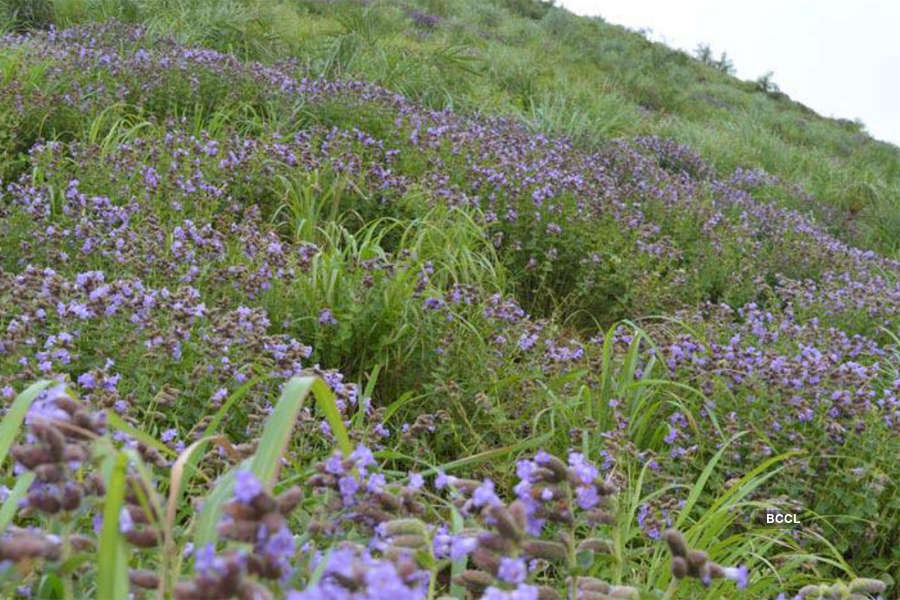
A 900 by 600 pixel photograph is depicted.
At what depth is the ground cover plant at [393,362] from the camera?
45.7 inches

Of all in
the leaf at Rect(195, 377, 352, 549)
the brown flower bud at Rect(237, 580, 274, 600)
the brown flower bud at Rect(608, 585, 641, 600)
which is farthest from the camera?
the brown flower bud at Rect(608, 585, 641, 600)

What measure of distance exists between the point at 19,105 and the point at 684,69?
645 inches

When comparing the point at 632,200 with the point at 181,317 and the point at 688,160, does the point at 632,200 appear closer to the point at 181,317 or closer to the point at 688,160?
the point at 688,160

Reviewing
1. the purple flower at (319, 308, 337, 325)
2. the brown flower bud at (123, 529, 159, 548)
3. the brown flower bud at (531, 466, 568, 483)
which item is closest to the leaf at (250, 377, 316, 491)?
the brown flower bud at (123, 529, 159, 548)

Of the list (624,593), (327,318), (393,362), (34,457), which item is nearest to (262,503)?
(34,457)

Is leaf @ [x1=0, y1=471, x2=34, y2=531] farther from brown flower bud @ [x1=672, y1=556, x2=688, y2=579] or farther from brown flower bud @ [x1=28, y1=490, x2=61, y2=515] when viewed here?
brown flower bud @ [x1=672, y1=556, x2=688, y2=579]

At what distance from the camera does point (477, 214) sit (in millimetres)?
4730

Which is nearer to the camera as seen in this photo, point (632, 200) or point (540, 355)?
point (540, 355)

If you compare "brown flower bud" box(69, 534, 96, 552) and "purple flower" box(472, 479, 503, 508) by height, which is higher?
"purple flower" box(472, 479, 503, 508)

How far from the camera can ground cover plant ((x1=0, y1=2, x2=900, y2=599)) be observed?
1.16 metres

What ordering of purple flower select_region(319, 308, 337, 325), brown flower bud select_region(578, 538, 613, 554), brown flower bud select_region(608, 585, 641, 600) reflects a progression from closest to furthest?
brown flower bud select_region(608, 585, 641, 600) < brown flower bud select_region(578, 538, 613, 554) < purple flower select_region(319, 308, 337, 325)

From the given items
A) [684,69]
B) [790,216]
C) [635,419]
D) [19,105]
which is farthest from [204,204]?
[684,69]

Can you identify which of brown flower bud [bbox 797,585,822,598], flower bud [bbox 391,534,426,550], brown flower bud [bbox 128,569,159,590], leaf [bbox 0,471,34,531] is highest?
flower bud [bbox 391,534,426,550]

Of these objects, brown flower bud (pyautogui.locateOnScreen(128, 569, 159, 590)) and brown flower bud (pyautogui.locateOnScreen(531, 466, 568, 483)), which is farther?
brown flower bud (pyautogui.locateOnScreen(531, 466, 568, 483))
